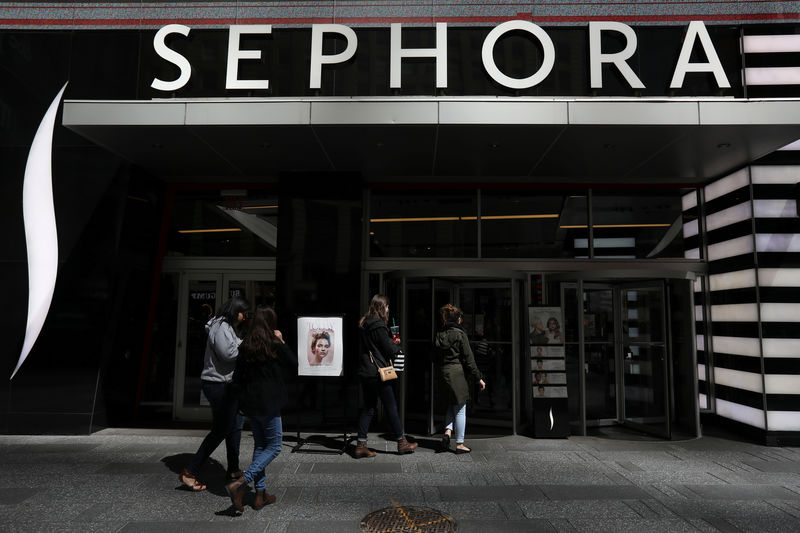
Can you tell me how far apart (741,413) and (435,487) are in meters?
5.06

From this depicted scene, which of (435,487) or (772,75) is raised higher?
(772,75)

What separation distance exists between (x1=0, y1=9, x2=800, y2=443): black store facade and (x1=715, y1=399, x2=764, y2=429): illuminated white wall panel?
43 millimetres

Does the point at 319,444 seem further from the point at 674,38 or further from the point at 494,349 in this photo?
the point at 674,38

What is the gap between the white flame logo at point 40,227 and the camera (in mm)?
7098

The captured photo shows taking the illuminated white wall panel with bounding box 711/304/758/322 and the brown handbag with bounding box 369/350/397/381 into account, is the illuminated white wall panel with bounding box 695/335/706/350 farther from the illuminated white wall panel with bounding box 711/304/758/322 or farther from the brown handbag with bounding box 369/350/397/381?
the brown handbag with bounding box 369/350/397/381

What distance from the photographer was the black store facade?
633 cm

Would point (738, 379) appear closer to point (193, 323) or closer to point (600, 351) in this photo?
point (600, 351)

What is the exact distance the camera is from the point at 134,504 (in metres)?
4.46

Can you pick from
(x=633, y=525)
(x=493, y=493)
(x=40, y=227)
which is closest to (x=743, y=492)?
(x=633, y=525)

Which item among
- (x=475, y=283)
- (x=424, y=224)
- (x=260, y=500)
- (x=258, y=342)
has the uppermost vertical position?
(x=424, y=224)

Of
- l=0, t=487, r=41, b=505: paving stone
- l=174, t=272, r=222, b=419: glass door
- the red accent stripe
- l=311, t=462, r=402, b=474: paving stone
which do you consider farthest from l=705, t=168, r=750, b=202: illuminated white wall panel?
l=0, t=487, r=41, b=505: paving stone

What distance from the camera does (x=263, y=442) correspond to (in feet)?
14.2

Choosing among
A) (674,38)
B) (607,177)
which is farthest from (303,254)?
(674,38)

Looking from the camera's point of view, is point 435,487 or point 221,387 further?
point 435,487
